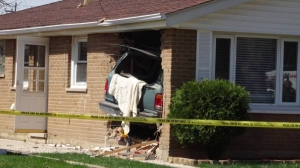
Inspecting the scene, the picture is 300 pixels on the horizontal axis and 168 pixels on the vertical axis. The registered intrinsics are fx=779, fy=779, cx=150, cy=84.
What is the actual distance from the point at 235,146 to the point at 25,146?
5313 mm

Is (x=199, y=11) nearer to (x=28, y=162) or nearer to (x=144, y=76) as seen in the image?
(x=144, y=76)

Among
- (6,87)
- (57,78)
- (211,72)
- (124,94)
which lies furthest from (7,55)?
(211,72)

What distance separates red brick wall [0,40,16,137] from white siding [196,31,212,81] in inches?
293

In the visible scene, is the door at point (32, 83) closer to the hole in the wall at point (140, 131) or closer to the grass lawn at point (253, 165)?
the hole in the wall at point (140, 131)

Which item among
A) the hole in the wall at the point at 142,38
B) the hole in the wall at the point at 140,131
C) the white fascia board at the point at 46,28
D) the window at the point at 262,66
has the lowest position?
the hole in the wall at the point at 140,131

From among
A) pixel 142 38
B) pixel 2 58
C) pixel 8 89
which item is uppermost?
pixel 142 38

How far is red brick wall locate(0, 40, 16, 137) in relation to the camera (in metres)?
21.9

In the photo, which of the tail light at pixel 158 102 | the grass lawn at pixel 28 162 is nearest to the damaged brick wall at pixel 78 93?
the tail light at pixel 158 102

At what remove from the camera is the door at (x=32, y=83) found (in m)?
20.4

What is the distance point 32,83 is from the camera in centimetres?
2091

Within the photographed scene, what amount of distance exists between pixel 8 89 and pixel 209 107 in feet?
28.4

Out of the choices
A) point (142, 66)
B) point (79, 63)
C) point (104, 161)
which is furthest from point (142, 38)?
point (104, 161)

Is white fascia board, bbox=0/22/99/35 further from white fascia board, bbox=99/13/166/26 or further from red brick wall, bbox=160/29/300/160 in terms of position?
red brick wall, bbox=160/29/300/160

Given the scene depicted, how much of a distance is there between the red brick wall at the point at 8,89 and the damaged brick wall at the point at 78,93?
189 centimetres
